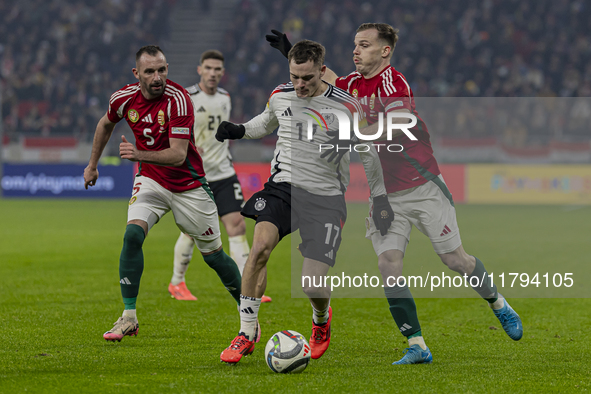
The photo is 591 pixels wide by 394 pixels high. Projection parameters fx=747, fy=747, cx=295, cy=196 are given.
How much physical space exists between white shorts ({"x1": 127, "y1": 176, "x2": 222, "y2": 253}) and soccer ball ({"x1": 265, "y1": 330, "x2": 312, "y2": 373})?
4.92 feet

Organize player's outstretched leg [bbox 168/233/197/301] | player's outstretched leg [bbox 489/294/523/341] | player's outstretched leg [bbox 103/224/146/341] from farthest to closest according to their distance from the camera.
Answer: player's outstretched leg [bbox 168/233/197/301] → player's outstretched leg [bbox 103/224/146/341] → player's outstretched leg [bbox 489/294/523/341]

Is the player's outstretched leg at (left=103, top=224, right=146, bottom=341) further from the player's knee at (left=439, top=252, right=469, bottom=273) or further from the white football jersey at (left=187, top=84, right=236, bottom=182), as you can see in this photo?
the white football jersey at (left=187, top=84, right=236, bottom=182)

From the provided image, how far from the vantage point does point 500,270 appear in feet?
30.3

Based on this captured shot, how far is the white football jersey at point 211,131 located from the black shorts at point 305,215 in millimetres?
2855

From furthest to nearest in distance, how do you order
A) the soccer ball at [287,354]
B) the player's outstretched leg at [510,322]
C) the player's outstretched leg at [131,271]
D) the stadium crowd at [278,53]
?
1. the stadium crowd at [278,53]
2. the player's outstretched leg at [131,271]
3. the player's outstretched leg at [510,322]
4. the soccer ball at [287,354]

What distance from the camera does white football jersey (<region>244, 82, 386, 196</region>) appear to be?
16.5ft

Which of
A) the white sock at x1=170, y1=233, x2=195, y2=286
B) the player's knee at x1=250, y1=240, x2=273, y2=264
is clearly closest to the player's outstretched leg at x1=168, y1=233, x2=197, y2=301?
the white sock at x1=170, y1=233, x2=195, y2=286

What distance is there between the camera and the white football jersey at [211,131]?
25.8 ft

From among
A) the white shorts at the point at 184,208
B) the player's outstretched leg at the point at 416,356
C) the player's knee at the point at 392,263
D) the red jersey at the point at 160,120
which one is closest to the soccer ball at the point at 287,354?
the player's outstretched leg at the point at 416,356

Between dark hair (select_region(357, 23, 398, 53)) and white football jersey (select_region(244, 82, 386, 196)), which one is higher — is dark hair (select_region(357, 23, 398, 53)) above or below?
above

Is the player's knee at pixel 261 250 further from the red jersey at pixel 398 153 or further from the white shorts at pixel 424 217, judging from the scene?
the red jersey at pixel 398 153

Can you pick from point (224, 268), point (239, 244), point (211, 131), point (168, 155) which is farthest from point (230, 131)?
point (211, 131)

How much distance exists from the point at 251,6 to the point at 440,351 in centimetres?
2590

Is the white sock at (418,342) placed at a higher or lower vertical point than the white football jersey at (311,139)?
lower
